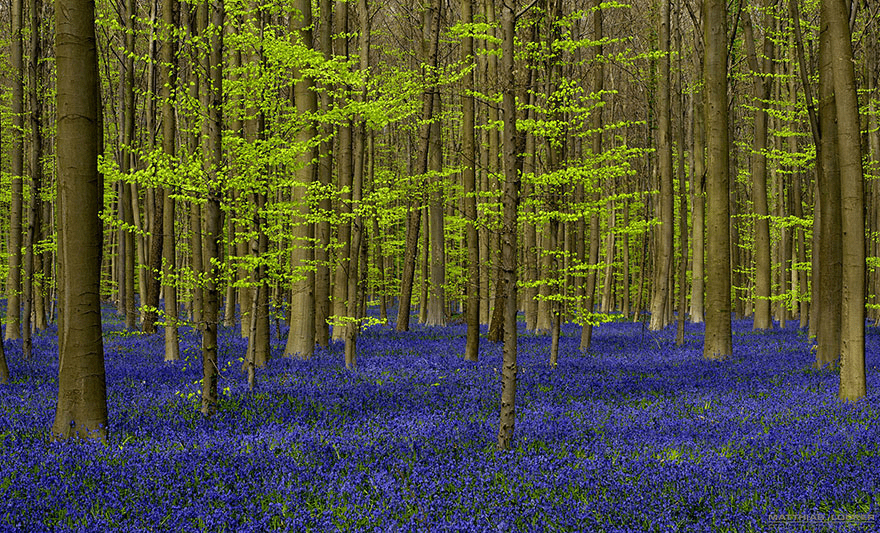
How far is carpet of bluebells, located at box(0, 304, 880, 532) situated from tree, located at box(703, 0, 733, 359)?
8.45ft

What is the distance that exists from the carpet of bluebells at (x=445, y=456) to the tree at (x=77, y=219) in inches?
21.3

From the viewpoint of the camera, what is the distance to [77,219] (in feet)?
25.7

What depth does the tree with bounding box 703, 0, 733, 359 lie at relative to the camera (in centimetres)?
1552

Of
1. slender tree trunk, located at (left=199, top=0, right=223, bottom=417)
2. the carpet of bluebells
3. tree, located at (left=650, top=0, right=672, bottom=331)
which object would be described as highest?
tree, located at (left=650, top=0, right=672, bottom=331)

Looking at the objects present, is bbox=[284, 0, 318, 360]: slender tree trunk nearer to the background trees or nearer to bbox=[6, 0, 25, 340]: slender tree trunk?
the background trees

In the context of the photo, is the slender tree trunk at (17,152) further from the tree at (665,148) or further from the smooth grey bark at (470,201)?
the tree at (665,148)

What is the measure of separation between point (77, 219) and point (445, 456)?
5.31 meters

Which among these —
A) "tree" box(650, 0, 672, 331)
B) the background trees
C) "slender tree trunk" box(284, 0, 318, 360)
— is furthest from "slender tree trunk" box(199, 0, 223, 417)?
"tree" box(650, 0, 672, 331)

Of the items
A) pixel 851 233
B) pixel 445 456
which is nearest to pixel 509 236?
pixel 445 456

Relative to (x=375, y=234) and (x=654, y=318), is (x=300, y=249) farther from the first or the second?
(x=375, y=234)

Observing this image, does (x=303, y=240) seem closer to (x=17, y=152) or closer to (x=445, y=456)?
(x=17, y=152)

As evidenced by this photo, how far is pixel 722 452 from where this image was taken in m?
7.59

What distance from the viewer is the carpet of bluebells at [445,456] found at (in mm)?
5637

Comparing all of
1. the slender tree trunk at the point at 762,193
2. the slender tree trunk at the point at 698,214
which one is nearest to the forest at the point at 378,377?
the slender tree trunk at the point at 762,193
